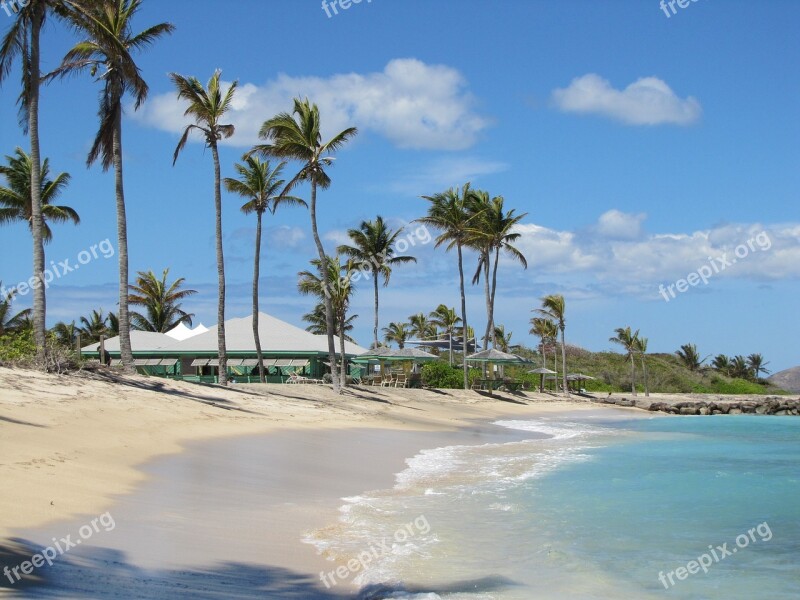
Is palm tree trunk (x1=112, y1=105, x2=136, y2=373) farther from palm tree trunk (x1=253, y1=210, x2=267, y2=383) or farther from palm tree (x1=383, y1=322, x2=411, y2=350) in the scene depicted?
palm tree (x1=383, y1=322, x2=411, y2=350)

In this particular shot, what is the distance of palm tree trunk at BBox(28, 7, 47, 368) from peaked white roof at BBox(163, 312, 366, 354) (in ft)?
Result: 64.8

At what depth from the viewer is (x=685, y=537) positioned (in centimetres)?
1052

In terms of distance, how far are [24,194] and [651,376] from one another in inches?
2060

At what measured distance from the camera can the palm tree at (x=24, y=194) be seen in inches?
1373

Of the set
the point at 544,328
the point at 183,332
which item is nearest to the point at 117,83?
the point at 183,332

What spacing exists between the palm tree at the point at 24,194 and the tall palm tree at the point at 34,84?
14570 millimetres

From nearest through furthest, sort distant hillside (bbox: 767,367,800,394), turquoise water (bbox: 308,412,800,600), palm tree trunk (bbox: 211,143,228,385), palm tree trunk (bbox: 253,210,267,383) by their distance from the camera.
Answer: turquoise water (bbox: 308,412,800,600), palm tree trunk (bbox: 211,143,228,385), palm tree trunk (bbox: 253,210,267,383), distant hillside (bbox: 767,367,800,394)

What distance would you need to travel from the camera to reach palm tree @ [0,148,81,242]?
3488 cm

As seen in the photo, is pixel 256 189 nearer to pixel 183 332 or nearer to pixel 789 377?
pixel 183 332

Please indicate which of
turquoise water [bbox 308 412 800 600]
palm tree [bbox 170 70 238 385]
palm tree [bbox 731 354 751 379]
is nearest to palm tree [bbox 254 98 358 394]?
palm tree [bbox 170 70 238 385]

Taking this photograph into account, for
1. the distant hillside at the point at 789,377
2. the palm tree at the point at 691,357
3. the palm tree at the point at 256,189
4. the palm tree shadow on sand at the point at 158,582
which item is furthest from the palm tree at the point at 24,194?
the distant hillside at the point at 789,377

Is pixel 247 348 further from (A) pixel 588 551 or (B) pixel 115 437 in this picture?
(A) pixel 588 551

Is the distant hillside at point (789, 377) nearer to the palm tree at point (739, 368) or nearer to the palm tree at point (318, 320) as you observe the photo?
the palm tree at point (739, 368)

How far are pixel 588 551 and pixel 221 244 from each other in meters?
23.4
